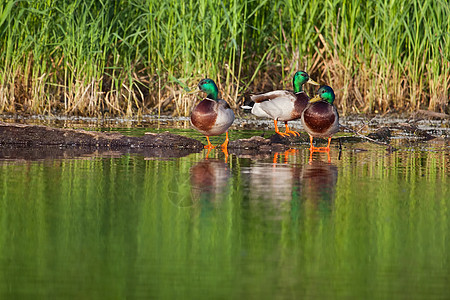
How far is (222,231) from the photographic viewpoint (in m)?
4.32

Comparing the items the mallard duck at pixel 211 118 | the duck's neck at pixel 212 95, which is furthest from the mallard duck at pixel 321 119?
the duck's neck at pixel 212 95

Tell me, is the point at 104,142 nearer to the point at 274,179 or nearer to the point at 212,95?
the point at 212,95

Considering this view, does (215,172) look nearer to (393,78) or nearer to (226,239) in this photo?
(226,239)

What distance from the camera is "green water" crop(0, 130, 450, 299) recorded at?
3.40 meters

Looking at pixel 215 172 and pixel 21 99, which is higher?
pixel 21 99

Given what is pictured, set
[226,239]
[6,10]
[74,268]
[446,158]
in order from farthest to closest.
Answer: [6,10] < [446,158] < [226,239] < [74,268]

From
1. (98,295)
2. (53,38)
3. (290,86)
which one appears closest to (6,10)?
(53,38)

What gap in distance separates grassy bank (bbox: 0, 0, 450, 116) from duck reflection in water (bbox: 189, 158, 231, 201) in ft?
13.5

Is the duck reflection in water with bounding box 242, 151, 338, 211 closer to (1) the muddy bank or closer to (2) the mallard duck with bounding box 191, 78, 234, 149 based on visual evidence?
(1) the muddy bank

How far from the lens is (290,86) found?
12258mm

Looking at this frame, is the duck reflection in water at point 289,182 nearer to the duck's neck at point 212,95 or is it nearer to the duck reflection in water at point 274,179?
the duck reflection in water at point 274,179

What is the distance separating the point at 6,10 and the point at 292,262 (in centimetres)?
786

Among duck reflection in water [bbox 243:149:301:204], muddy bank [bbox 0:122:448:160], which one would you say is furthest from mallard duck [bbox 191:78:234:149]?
duck reflection in water [bbox 243:149:301:204]

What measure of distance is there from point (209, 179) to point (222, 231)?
1.82 meters
